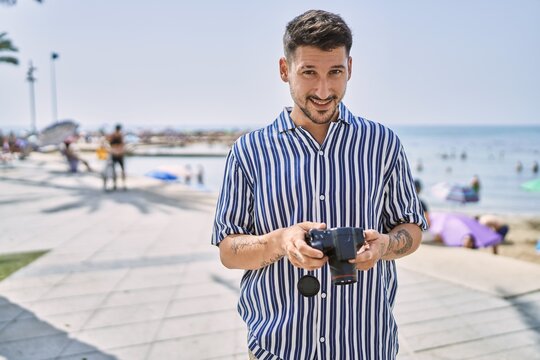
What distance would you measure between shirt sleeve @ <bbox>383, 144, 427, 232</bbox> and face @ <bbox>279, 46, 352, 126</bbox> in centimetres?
31

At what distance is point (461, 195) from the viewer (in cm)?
1700

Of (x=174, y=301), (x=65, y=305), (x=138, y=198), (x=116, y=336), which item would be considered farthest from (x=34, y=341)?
(x=138, y=198)

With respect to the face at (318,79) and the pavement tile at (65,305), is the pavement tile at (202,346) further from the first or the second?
the face at (318,79)

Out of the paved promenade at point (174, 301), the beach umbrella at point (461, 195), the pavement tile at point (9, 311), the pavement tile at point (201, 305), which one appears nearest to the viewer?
the paved promenade at point (174, 301)

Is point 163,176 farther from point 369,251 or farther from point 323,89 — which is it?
point 369,251

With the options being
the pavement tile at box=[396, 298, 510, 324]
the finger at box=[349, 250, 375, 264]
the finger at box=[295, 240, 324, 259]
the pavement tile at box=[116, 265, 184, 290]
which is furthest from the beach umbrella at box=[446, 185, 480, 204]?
the finger at box=[295, 240, 324, 259]

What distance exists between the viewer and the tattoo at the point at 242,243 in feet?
4.76

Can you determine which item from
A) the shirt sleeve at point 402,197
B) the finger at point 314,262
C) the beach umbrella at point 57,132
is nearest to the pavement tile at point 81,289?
the shirt sleeve at point 402,197

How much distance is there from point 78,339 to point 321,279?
3223 millimetres

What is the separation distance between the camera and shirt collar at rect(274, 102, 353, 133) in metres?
1.62

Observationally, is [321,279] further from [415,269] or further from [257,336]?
[415,269]

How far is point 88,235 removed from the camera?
7.98 meters

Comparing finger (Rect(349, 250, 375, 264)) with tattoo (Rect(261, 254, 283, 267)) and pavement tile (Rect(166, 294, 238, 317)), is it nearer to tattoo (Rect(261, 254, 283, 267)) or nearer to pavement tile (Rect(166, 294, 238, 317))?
tattoo (Rect(261, 254, 283, 267))

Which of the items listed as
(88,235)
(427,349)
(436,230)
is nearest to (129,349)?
(427,349)
